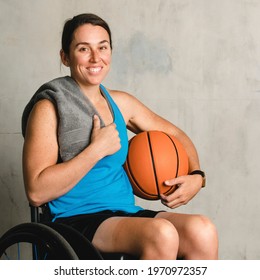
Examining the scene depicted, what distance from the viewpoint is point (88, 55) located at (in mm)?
2107

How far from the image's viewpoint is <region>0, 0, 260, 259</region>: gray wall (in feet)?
11.1

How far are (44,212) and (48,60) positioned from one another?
1515 mm

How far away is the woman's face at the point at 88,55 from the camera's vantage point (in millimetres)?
2100

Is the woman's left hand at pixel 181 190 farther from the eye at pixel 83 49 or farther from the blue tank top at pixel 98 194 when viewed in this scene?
the eye at pixel 83 49

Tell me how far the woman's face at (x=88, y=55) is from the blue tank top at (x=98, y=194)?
0.29 metres

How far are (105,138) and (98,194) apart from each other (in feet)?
0.63

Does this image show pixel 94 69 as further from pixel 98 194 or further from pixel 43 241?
pixel 43 241

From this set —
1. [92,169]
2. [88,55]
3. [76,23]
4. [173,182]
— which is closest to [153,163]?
[173,182]

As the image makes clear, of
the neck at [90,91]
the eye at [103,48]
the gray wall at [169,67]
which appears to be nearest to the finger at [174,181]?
the neck at [90,91]

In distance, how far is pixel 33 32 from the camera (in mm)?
3395

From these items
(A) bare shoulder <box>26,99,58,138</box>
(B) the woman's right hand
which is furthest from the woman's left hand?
(A) bare shoulder <box>26,99,58,138</box>

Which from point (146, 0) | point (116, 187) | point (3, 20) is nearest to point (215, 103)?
point (146, 0)

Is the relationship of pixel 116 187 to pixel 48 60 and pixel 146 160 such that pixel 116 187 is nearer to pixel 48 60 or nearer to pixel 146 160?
pixel 146 160
